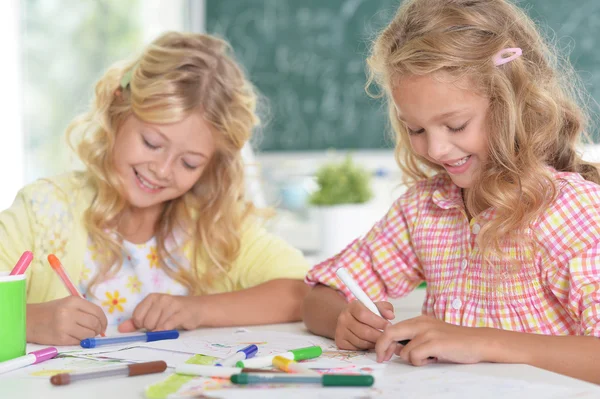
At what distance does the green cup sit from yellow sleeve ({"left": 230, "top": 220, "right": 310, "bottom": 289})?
2.06ft

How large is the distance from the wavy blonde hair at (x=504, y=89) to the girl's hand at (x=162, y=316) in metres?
0.49

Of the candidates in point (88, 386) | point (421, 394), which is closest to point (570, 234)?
point (421, 394)

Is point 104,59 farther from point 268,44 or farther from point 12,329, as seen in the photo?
point 12,329

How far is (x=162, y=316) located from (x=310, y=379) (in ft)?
1.69

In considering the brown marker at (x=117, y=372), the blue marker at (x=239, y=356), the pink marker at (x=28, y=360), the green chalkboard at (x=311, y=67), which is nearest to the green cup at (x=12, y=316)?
the pink marker at (x=28, y=360)

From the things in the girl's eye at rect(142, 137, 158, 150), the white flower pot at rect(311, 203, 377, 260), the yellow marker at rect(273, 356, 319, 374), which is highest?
the girl's eye at rect(142, 137, 158, 150)

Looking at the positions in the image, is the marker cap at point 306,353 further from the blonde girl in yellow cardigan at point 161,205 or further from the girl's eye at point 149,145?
the girl's eye at point 149,145

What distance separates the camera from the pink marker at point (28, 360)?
908 millimetres

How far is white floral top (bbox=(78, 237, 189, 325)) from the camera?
1.51 meters

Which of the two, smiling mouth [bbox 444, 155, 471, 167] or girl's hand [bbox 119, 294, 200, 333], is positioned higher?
smiling mouth [bbox 444, 155, 471, 167]

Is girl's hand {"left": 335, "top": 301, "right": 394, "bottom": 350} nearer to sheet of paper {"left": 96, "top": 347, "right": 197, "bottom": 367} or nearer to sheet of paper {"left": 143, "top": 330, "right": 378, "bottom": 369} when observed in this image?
sheet of paper {"left": 143, "top": 330, "right": 378, "bottom": 369}

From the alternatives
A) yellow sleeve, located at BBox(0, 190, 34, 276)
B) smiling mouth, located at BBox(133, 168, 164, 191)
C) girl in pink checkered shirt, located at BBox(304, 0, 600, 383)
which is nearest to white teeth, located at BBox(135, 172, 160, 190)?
smiling mouth, located at BBox(133, 168, 164, 191)

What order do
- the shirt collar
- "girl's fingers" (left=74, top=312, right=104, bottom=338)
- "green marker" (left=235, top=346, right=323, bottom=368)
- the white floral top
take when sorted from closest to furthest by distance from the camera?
"green marker" (left=235, top=346, right=323, bottom=368) → "girl's fingers" (left=74, top=312, right=104, bottom=338) → the shirt collar → the white floral top

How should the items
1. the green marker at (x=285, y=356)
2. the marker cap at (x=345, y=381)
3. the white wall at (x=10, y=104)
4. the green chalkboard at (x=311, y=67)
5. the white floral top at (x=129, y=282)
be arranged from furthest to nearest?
the green chalkboard at (x=311, y=67) → the white wall at (x=10, y=104) → the white floral top at (x=129, y=282) → the green marker at (x=285, y=356) → the marker cap at (x=345, y=381)
